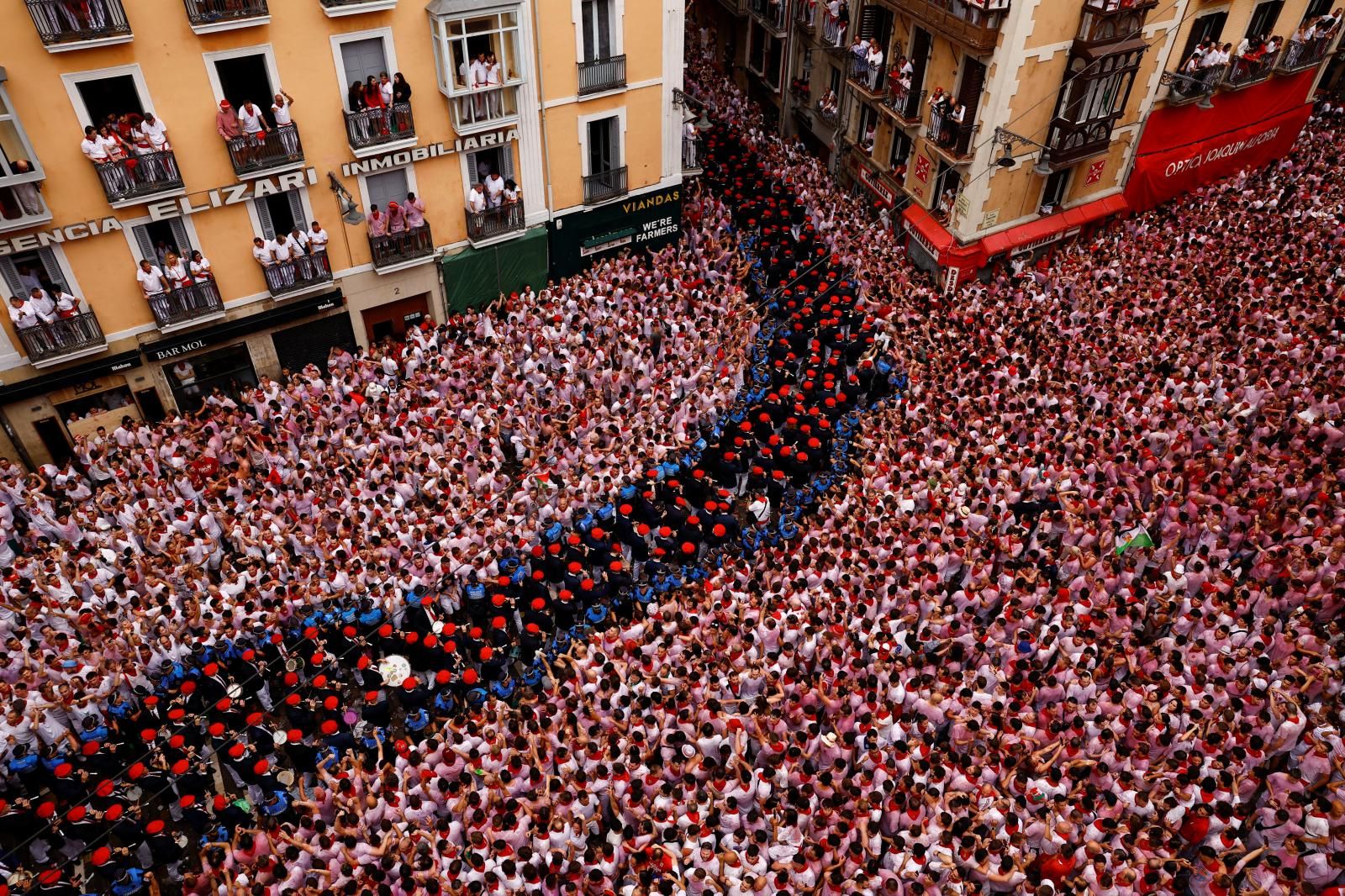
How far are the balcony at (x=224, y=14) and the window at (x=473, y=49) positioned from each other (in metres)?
3.61

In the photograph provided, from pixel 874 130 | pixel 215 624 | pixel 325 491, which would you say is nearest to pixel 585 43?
pixel 874 130

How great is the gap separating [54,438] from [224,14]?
9.94 meters

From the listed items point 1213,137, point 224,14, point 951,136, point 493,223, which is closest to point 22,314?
point 224,14

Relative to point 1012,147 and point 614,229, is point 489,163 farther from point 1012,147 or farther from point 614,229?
point 1012,147

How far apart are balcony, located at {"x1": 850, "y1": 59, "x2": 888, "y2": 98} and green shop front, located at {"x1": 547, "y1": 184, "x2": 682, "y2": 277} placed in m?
6.72

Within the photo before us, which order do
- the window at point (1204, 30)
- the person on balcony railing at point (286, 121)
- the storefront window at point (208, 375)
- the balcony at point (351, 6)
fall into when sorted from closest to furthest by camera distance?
1. the balcony at point (351, 6)
2. the person on balcony railing at point (286, 121)
3. the storefront window at point (208, 375)
4. the window at point (1204, 30)

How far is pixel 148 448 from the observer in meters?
18.3

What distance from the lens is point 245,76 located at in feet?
59.9

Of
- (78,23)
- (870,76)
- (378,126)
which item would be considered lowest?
(870,76)

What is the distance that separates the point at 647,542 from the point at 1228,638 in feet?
32.4

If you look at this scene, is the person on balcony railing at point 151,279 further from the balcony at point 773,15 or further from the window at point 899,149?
the balcony at point 773,15

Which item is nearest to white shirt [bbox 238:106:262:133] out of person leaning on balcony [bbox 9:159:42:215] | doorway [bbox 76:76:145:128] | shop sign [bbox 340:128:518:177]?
doorway [bbox 76:76:145:128]

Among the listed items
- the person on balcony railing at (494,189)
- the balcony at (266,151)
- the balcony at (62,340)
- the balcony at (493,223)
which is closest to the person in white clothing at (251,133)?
the balcony at (266,151)

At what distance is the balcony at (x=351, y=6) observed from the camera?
1798 centimetres
